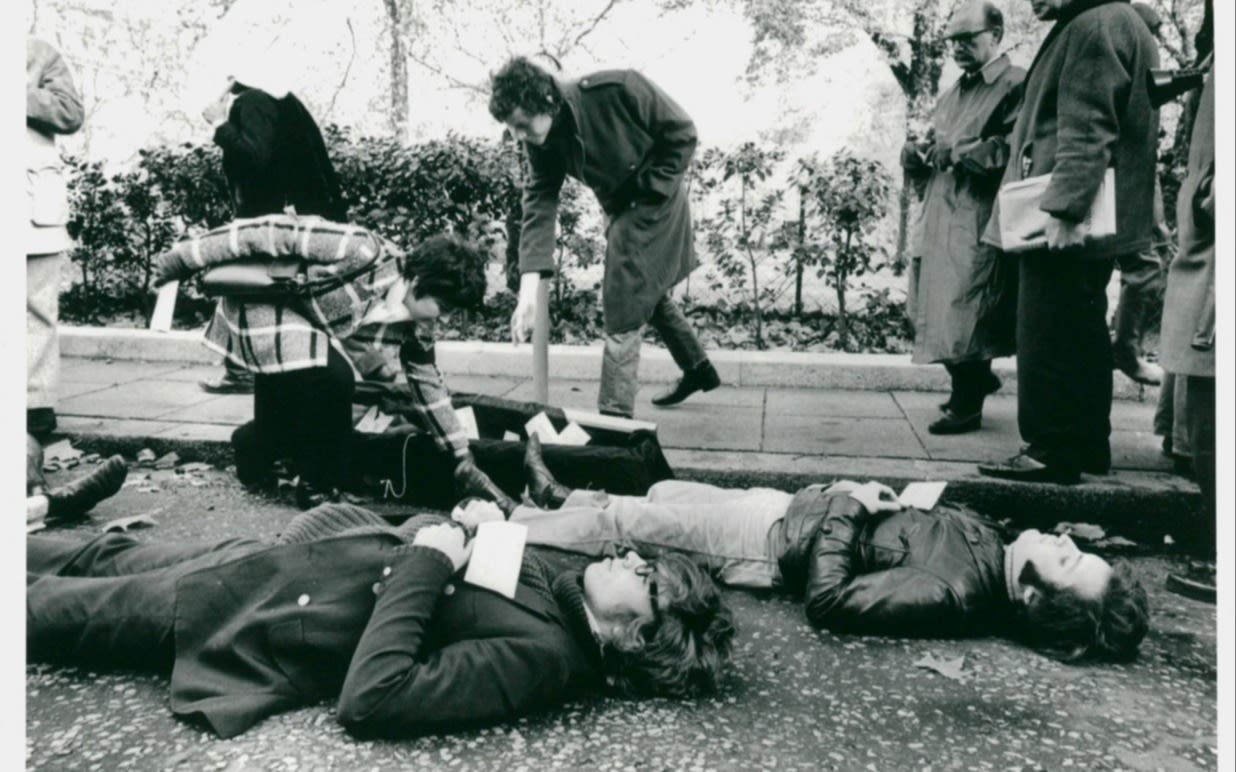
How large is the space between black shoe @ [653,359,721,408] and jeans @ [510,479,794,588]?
2.04m

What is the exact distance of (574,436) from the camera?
174 inches

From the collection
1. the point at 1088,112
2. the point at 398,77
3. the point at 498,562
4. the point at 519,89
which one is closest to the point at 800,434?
the point at 1088,112

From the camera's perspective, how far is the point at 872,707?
2.88 metres

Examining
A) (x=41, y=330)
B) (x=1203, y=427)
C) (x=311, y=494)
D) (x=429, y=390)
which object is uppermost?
(x=41, y=330)

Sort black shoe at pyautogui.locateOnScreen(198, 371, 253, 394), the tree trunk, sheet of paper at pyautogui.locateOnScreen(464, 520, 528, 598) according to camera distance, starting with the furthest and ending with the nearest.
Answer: the tree trunk < black shoe at pyautogui.locateOnScreen(198, 371, 253, 394) < sheet of paper at pyautogui.locateOnScreen(464, 520, 528, 598)

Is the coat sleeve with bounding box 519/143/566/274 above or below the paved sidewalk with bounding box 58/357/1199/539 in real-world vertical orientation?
above

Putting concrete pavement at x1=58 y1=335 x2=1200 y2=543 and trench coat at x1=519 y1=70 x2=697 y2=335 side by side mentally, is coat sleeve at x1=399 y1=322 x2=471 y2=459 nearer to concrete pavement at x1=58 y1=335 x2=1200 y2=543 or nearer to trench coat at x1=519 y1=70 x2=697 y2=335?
trench coat at x1=519 y1=70 x2=697 y2=335

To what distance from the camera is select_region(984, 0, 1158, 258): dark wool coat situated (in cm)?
405

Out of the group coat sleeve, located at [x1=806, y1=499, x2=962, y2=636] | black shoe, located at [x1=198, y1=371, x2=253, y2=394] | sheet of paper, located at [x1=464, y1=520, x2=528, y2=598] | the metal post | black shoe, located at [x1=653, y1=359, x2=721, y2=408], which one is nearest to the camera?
sheet of paper, located at [x1=464, y1=520, x2=528, y2=598]

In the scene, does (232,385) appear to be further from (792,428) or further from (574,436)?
(792,428)

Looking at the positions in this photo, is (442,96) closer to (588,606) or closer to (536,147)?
(536,147)

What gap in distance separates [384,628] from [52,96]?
3672mm

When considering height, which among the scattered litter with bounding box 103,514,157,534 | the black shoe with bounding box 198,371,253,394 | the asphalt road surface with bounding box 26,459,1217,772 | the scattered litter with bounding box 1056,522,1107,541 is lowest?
the asphalt road surface with bounding box 26,459,1217,772

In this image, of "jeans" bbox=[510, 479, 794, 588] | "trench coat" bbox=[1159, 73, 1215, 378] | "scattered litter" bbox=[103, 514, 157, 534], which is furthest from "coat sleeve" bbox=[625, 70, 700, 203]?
"scattered litter" bbox=[103, 514, 157, 534]
